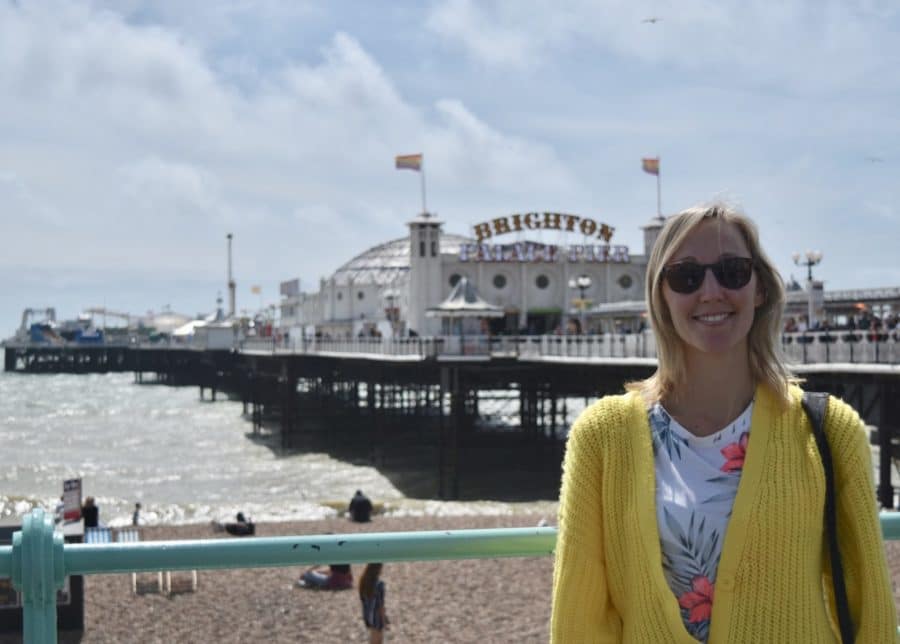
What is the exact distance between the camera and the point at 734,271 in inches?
99.4

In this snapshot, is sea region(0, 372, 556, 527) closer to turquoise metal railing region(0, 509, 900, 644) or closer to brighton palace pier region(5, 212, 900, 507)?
brighton palace pier region(5, 212, 900, 507)

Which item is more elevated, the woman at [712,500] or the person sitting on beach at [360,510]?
the woman at [712,500]

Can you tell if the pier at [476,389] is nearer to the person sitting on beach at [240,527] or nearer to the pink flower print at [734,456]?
the person sitting on beach at [240,527]

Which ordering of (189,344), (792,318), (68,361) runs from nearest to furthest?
(792,318) → (189,344) → (68,361)

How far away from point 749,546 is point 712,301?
0.57 metres

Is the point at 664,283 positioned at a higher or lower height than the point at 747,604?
higher

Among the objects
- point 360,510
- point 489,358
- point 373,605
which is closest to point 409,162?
point 489,358

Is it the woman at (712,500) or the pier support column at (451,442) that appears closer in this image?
the woman at (712,500)

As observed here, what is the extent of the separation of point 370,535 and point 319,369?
52.8 m

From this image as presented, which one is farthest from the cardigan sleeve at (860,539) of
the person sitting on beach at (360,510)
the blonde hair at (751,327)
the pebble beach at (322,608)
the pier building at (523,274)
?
the pier building at (523,274)

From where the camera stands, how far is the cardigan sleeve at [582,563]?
Result: 7.79 ft

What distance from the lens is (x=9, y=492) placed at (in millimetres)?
32438

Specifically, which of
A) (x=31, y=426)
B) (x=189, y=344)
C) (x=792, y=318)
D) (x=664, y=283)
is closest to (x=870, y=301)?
(x=792, y=318)

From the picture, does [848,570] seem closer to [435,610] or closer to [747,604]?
[747,604]
